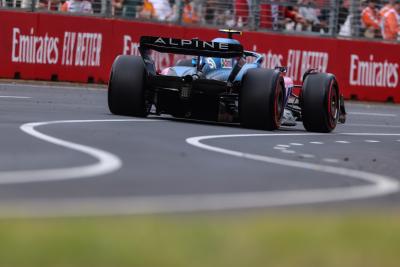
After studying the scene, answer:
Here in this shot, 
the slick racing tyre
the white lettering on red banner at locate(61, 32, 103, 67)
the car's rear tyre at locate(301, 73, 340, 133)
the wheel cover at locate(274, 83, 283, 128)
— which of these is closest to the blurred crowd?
the white lettering on red banner at locate(61, 32, 103, 67)

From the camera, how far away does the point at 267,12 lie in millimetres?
26031

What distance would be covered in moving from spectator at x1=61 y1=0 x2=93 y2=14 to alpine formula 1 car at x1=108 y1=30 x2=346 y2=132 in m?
8.65

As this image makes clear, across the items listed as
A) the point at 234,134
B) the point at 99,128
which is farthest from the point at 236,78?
the point at 99,128

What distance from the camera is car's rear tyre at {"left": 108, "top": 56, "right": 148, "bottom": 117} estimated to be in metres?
15.8

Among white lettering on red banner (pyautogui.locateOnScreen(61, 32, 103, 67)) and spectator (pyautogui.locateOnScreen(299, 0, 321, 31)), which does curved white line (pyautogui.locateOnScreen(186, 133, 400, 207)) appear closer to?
white lettering on red banner (pyautogui.locateOnScreen(61, 32, 103, 67))

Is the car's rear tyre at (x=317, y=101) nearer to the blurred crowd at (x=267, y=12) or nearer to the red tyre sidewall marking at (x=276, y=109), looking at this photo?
the red tyre sidewall marking at (x=276, y=109)

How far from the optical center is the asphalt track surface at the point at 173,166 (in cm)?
718

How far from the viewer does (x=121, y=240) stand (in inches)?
199

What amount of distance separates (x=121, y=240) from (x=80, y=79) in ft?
65.2

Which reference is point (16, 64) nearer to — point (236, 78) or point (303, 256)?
point (236, 78)

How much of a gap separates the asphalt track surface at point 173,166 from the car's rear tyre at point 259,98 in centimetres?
29

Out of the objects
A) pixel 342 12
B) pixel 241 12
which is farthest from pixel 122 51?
pixel 342 12

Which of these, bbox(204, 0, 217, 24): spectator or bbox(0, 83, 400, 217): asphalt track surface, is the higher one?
bbox(204, 0, 217, 24): spectator

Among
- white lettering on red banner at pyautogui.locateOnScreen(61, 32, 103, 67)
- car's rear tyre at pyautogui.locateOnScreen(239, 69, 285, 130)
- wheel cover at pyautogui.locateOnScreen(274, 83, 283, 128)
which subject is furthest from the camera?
white lettering on red banner at pyautogui.locateOnScreen(61, 32, 103, 67)
